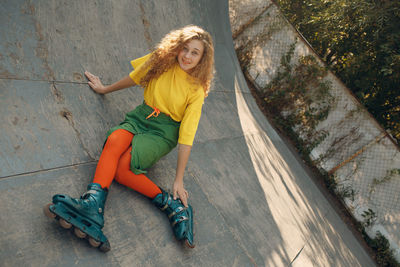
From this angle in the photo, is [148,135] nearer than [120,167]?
No

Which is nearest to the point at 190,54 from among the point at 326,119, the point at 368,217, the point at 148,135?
the point at 148,135

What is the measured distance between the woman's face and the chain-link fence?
165 inches

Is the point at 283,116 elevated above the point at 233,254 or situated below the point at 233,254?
above

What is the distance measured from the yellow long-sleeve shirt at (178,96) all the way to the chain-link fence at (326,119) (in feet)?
13.5

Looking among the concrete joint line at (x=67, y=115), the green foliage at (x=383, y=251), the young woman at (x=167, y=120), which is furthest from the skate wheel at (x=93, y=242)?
the green foliage at (x=383, y=251)

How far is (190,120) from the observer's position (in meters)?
2.11

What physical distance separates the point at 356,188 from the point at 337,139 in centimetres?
93

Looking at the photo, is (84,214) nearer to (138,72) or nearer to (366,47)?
(138,72)

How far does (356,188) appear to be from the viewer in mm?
5180

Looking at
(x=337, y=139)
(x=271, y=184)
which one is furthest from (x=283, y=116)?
(x=271, y=184)

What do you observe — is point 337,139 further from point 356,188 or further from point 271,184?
point 271,184

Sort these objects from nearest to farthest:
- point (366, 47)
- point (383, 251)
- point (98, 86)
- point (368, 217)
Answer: point (98, 86) < point (383, 251) < point (368, 217) < point (366, 47)

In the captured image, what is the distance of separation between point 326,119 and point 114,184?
468 cm

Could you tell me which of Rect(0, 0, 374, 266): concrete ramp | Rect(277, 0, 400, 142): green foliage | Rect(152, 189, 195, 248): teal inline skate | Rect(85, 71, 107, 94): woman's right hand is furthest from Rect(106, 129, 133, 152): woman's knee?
Rect(277, 0, 400, 142): green foliage
